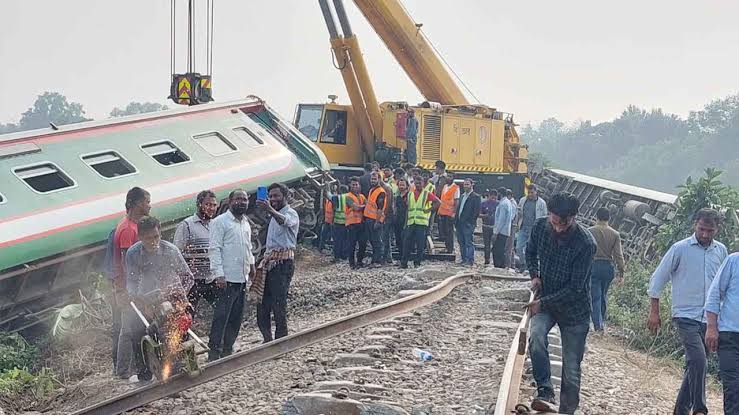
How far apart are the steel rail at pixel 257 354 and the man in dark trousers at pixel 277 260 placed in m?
0.53

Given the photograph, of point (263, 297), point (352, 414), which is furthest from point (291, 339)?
point (352, 414)

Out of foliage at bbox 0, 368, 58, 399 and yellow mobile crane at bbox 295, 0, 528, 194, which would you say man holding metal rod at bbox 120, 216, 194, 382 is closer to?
foliage at bbox 0, 368, 58, 399

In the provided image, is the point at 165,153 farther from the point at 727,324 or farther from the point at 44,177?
the point at 727,324

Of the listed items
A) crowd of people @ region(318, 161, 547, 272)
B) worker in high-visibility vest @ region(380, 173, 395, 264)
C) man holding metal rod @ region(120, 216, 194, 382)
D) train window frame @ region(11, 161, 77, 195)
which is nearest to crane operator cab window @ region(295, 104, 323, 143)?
crowd of people @ region(318, 161, 547, 272)

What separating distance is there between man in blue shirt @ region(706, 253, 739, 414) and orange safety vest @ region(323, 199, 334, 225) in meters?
9.30

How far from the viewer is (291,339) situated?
7.14m

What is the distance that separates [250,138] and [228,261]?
6.03m

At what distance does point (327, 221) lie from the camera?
49.6 feet

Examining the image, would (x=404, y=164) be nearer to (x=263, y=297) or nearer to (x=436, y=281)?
(x=436, y=281)

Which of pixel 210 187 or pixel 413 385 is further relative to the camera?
pixel 210 187

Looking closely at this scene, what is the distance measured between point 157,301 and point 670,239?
371 inches

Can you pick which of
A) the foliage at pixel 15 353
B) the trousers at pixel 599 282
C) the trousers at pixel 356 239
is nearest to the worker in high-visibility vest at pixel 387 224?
the trousers at pixel 356 239

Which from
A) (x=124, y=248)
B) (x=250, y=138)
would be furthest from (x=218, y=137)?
(x=124, y=248)

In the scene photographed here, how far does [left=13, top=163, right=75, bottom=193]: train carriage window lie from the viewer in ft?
31.6
